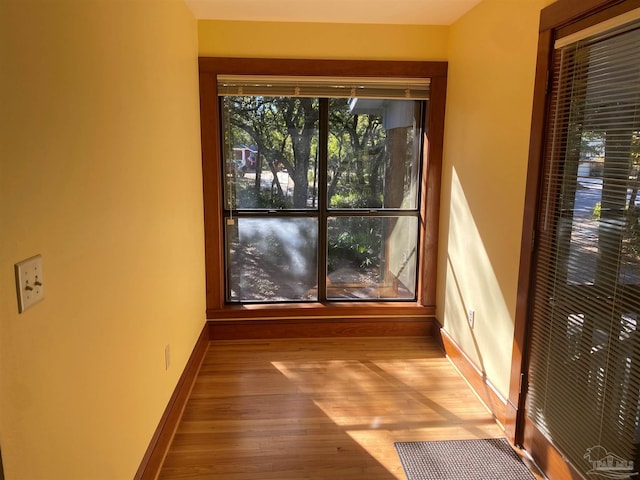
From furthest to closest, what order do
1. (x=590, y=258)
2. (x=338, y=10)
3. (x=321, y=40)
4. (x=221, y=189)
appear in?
(x=221, y=189)
(x=321, y=40)
(x=338, y=10)
(x=590, y=258)

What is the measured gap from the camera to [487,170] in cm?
258

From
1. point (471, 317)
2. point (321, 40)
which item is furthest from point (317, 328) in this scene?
point (321, 40)

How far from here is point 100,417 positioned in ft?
4.77

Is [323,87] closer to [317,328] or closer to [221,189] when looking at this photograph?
[221,189]

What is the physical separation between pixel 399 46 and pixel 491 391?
241 centimetres

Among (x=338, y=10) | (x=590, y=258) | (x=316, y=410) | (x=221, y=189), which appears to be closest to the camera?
(x=590, y=258)

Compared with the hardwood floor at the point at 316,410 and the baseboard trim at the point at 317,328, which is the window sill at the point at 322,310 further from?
the hardwood floor at the point at 316,410

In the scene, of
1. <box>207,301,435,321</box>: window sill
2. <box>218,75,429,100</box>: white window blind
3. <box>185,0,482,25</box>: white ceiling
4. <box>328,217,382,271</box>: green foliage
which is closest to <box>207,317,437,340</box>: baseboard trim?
<box>207,301,435,321</box>: window sill

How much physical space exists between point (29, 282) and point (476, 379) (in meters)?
2.50

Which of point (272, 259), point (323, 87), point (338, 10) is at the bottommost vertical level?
point (272, 259)

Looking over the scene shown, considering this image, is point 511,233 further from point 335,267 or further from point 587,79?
point 335,267

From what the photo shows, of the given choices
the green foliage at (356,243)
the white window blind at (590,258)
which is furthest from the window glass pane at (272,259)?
the white window blind at (590,258)

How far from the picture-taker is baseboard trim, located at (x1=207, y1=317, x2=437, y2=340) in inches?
137

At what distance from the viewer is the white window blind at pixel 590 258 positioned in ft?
5.08
